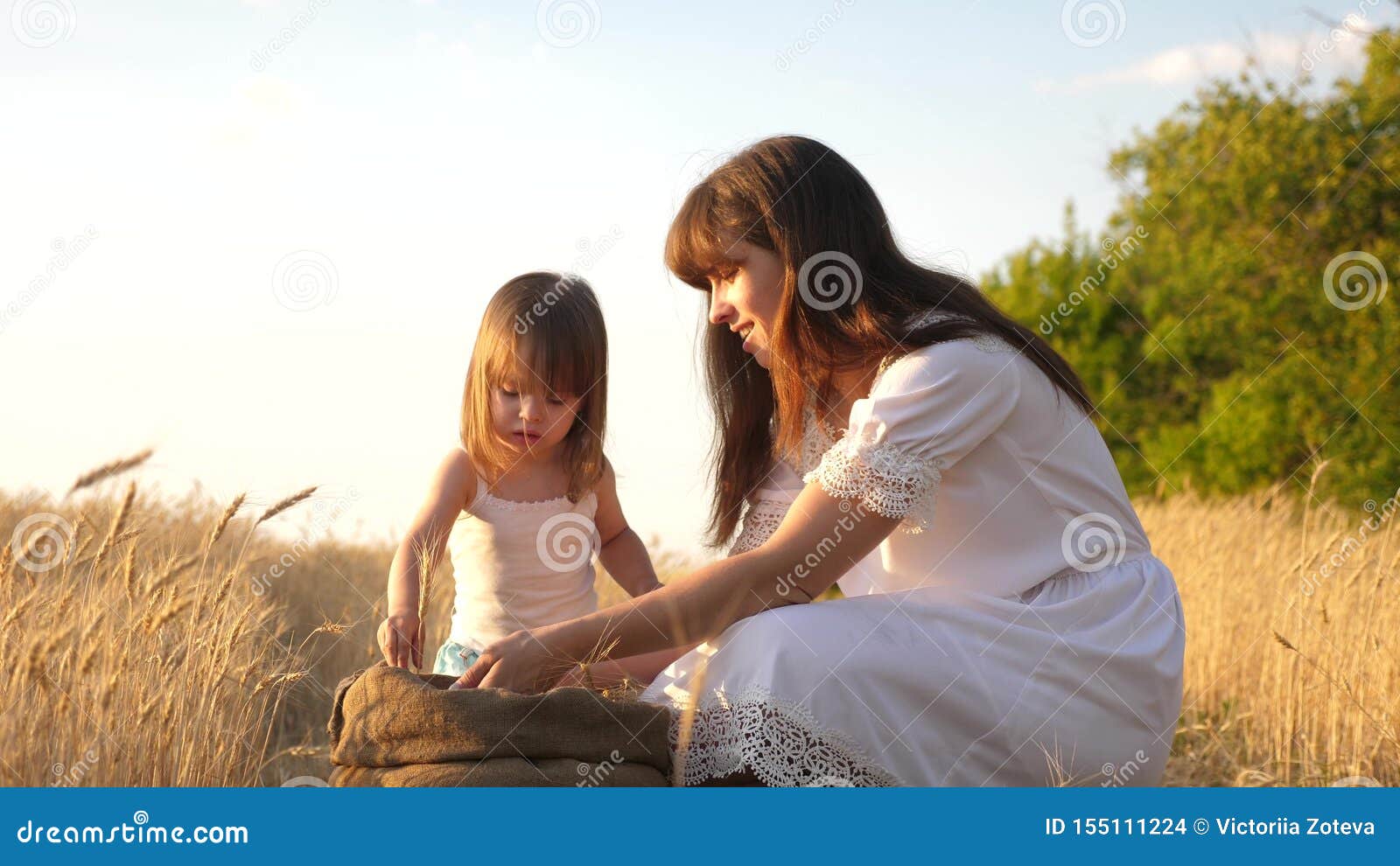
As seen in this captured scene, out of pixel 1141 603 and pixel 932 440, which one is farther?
pixel 1141 603

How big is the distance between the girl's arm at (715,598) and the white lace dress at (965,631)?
2.4 inches

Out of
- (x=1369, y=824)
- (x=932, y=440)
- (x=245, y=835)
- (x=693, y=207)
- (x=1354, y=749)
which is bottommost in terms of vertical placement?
(x=1354, y=749)

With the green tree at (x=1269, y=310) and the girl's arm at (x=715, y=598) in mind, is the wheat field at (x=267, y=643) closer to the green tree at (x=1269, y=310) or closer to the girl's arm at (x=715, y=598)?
the girl's arm at (x=715, y=598)

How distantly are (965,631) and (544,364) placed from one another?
1582mm

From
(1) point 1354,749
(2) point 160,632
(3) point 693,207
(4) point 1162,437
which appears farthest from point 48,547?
(4) point 1162,437

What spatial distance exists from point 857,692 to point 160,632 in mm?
1620

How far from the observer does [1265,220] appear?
12.6 meters

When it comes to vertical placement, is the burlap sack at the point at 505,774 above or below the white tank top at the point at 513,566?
below

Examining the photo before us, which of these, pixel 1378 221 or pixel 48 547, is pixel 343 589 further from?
pixel 1378 221

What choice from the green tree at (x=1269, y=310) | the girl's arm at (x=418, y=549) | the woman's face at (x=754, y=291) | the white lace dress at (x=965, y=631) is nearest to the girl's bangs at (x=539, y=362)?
the girl's arm at (x=418, y=549)

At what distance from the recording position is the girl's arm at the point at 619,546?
4000mm

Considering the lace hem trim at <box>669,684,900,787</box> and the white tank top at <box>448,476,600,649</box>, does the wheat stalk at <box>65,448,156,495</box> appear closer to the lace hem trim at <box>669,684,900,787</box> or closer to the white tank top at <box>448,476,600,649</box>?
the white tank top at <box>448,476,600,649</box>

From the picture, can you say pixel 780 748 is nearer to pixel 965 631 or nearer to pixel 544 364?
pixel 965 631

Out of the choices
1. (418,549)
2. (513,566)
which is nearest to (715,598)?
(418,549)
